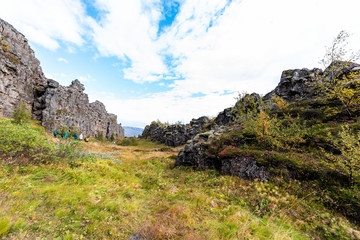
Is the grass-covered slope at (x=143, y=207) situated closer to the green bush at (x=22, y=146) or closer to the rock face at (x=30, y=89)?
the green bush at (x=22, y=146)

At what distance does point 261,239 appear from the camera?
3.91 meters

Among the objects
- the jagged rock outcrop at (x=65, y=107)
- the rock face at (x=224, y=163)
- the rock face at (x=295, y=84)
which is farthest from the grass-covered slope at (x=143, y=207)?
the jagged rock outcrop at (x=65, y=107)

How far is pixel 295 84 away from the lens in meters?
24.5

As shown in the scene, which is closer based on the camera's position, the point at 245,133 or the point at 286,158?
the point at 286,158

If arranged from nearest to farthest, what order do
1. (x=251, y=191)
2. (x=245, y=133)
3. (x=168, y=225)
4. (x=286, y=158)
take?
(x=168, y=225) < (x=251, y=191) < (x=286, y=158) < (x=245, y=133)

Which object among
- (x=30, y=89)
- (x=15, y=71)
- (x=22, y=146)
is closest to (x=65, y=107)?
(x=30, y=89)

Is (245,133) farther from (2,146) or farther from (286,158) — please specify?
(2,146)

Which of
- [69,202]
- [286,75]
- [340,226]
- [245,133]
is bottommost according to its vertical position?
[340,226]

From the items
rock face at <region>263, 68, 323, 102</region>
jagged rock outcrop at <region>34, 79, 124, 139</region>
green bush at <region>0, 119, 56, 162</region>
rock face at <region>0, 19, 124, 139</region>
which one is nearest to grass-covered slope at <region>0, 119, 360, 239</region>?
green bush at <region>0, 119, 56, 162</region>

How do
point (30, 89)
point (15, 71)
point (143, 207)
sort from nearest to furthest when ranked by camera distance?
point (143, 207), point (15, 71), point (30, 89)

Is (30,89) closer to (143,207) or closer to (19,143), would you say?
(19,143)

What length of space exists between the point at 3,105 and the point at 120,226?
48787 millimetres

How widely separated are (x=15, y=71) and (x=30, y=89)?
606cm

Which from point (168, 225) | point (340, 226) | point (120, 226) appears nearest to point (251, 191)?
point (340, 226)
